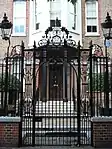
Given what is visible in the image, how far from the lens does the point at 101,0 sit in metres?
23.3

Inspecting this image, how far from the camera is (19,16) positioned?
2325cm

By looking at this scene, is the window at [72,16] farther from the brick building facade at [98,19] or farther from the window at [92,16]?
the window at [92,16]

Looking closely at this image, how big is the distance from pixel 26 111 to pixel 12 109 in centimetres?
157

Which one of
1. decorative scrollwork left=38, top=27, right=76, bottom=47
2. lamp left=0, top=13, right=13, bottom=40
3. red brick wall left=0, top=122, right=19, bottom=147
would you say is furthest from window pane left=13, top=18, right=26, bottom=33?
red brick wall left=0, top=122, right=19, bottom=147

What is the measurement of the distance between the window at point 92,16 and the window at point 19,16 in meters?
4.39

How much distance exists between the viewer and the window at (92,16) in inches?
909

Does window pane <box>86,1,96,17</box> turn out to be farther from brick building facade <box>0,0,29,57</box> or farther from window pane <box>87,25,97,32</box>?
brick building facade <box>0,0,29,57</box>

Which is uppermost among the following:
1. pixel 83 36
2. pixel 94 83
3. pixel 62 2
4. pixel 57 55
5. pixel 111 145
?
pixel 62 2

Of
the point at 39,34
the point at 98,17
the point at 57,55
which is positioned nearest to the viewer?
the point at 57,55

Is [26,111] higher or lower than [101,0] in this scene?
lower

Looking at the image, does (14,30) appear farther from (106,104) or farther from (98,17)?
(106,104)

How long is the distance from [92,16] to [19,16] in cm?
506

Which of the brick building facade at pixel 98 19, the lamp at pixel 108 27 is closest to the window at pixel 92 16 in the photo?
the brick building facade at pixel 98 19

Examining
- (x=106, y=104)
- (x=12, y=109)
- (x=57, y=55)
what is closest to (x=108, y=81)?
(x=106, y=104)
